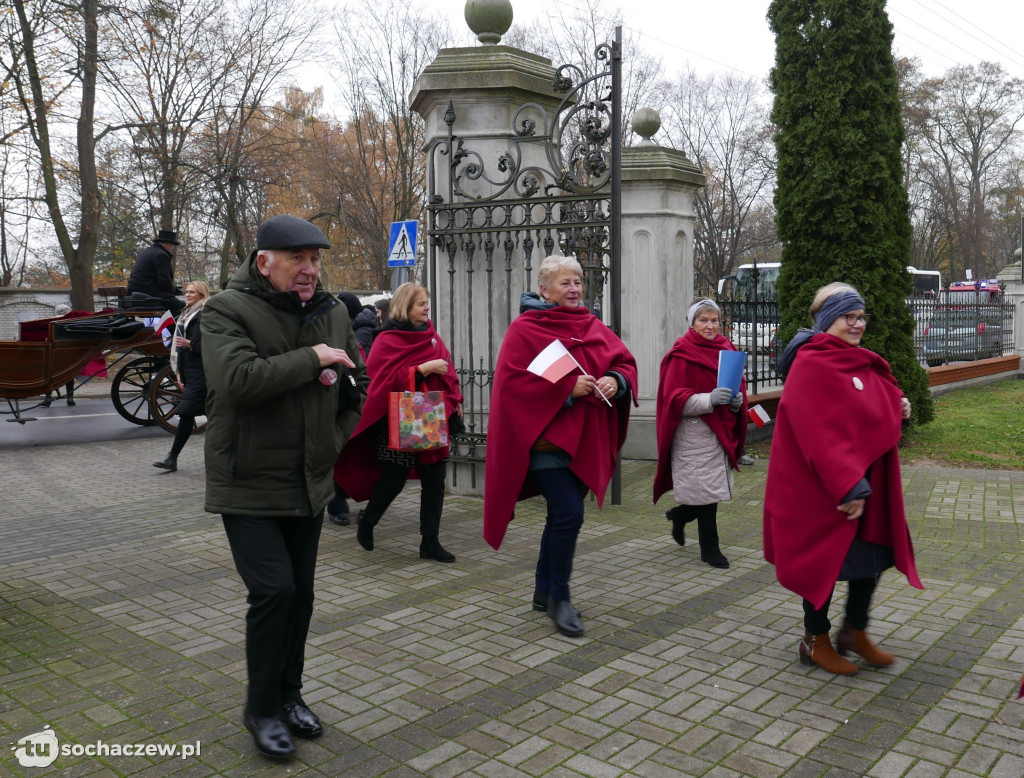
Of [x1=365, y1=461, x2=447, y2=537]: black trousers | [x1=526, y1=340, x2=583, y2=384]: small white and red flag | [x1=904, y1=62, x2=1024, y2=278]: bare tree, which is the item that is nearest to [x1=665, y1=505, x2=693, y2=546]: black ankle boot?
[x1=365, y1=461, x2=447, y2=537]: black trousers

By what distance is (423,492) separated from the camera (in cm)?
624

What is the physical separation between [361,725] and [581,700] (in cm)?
90

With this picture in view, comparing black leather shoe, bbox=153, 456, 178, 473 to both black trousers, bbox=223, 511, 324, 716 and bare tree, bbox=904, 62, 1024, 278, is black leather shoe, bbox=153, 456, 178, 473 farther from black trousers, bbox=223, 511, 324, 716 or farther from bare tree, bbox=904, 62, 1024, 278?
bare tree, bbox=904, 62, 1024, 278

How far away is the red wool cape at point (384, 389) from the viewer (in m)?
6.32

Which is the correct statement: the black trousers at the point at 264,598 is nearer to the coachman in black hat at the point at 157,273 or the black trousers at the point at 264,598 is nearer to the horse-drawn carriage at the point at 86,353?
the horse-drawn carriage at the point at 86,353

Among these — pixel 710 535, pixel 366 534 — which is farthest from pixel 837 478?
pixel 366 534

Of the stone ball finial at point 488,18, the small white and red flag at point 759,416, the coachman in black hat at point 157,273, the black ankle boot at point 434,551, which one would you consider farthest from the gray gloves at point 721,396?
the coachman in black hat at point 157,273

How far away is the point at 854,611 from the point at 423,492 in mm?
2939

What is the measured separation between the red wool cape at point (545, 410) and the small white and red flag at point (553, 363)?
78 mm

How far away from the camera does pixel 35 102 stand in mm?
19656

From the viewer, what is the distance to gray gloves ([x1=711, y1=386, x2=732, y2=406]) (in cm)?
570

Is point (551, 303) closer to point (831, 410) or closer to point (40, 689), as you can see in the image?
point (831, 410)

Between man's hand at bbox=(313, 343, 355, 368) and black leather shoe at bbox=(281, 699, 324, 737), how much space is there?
4.34 feet

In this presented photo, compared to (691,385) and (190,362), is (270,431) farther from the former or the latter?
(190,362)
